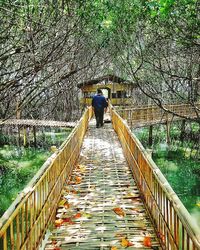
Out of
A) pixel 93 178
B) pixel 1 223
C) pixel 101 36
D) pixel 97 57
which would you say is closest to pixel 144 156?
pixel 93 178

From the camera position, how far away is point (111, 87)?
3177 cm

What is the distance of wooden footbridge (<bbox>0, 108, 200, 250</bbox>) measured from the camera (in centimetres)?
348

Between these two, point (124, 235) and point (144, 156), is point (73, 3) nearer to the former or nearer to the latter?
point (144, 156)

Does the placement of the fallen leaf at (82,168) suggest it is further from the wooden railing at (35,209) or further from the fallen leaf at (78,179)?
the wooden railing at (35,209)

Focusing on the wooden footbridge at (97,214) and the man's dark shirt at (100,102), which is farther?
the man's dark shirt at (100,102)

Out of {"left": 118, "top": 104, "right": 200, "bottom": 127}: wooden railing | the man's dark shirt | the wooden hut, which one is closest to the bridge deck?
the man's dark shirt

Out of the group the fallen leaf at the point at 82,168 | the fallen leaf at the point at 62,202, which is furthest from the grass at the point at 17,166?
the fallen leaf at the point at 62,202

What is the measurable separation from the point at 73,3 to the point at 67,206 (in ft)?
24.5

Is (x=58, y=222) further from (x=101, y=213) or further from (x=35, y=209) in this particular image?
(x=35, y=209)

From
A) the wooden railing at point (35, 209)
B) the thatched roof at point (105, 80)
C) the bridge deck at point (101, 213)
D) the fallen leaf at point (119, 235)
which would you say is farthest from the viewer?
the thatched roof at point (105, 80)

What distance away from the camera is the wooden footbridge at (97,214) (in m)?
3.48

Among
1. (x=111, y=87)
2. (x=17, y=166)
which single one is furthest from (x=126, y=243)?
(x=111, y=87)

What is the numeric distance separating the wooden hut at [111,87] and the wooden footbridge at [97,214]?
23.8 meters

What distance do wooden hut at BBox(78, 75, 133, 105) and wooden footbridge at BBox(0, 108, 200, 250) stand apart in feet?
78.2
